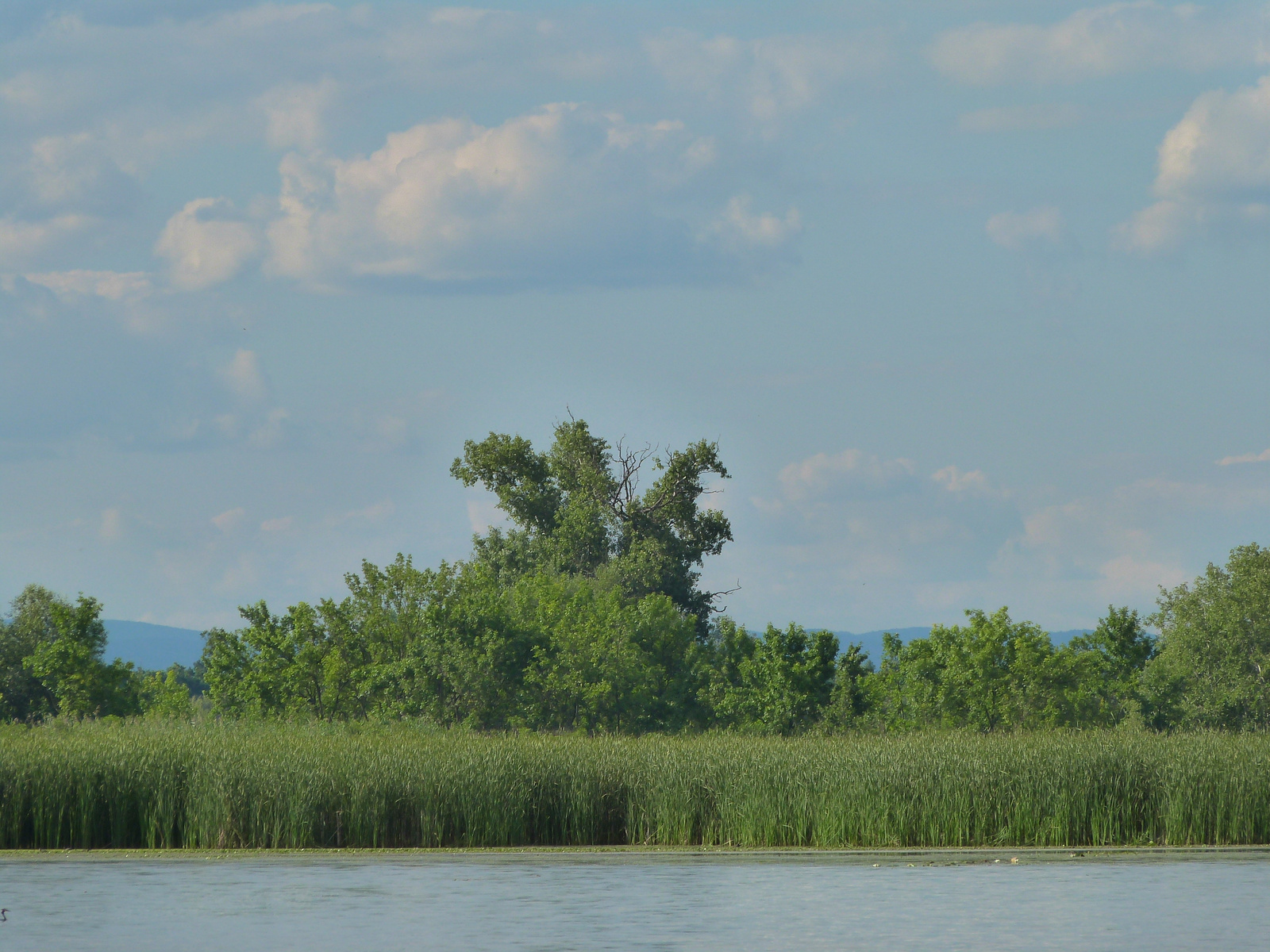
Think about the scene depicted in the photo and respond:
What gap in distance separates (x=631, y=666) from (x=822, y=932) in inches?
1375

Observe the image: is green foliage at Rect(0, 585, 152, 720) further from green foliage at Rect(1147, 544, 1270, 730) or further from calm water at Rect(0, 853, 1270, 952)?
green foliage at Rect(1147, 544, 1270, 730)

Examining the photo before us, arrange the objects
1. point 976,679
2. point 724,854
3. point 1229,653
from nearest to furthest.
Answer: point 724,854, point 976,679, point 1229,653

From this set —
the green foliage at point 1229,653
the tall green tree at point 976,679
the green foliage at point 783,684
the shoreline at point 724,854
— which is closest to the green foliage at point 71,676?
the green foliage at point 783,684

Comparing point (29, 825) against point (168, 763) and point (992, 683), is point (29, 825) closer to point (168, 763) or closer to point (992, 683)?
point (168, 763)

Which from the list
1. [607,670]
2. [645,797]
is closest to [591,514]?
[607,670]

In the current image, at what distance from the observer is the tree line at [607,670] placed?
49.3 meters

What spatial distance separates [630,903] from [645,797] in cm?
705

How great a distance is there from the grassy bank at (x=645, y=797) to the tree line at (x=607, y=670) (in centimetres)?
2046

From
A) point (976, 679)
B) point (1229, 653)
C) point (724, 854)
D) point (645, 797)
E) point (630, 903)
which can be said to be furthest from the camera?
point (1229, 653)

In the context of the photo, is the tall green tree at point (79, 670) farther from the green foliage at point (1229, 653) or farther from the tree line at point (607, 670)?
the green foliage at point (1229, 653)

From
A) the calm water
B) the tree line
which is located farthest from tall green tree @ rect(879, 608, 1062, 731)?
the calm water

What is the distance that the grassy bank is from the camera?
24.6 metres

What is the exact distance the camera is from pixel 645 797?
2538cm

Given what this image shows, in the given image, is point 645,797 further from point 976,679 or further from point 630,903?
point 976,679
